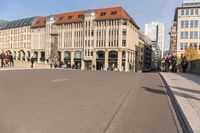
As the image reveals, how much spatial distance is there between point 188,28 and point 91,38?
31.8 metres

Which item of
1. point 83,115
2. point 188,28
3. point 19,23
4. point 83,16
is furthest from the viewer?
point 19,23

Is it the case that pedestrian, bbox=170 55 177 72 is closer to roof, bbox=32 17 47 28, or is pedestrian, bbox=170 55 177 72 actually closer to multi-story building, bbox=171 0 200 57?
multi-story building, bbox=171 0 200 57

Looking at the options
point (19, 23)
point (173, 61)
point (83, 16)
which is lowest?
point (173, 61)

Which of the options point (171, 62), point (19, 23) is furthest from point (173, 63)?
point (19, 23)

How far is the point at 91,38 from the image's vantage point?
9175 cm

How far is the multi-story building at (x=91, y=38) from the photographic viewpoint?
3435 inches

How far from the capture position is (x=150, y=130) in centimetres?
557

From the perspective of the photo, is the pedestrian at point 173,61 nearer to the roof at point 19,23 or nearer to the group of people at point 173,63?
the group of people at point 173,63

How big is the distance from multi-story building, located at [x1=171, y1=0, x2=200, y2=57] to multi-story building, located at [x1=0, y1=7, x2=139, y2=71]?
1576cm

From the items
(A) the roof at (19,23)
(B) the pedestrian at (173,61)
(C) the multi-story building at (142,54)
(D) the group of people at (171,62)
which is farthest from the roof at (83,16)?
(B) the pedestrian at (173,61)

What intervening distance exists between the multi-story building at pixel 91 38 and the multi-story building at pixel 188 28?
51.7ft

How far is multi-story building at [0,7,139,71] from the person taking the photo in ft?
286

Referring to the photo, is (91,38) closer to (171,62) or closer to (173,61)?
(171,62)

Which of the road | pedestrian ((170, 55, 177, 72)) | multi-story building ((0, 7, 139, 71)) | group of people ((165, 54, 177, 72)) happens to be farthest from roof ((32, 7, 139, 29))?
the road
